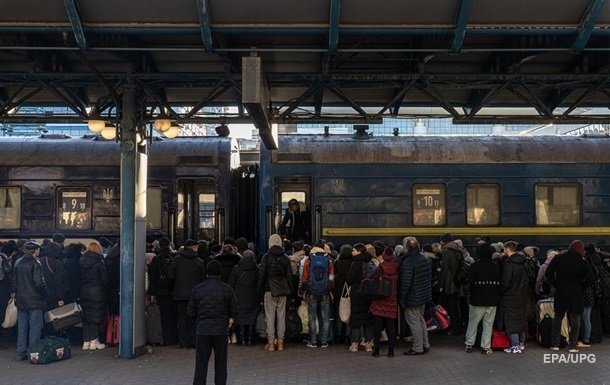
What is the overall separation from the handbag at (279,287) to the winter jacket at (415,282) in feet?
5.97

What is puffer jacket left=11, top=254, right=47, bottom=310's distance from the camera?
1041 cm

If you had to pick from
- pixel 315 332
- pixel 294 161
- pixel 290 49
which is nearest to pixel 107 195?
pixel 294 161

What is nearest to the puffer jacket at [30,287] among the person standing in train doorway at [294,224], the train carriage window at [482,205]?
the person standing in train doorway at [294,224]

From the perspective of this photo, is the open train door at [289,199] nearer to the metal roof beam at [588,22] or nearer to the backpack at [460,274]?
the backpack at [460,274]

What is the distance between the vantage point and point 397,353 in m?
10.8

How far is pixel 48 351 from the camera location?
10109 mm

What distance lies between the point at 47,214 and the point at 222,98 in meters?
5.44

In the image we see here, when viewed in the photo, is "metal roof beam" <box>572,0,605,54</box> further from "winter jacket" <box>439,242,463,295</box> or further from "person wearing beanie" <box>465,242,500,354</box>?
"winter jacket" <box>439,242,463,295</box>

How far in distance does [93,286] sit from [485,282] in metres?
6.35

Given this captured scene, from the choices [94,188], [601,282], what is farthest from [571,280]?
[94,188]

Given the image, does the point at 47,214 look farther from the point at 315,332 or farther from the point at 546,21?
the point at 546,21

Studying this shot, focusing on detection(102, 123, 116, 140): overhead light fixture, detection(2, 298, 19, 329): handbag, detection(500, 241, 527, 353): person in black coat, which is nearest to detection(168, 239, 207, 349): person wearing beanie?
detection(102, 123, 116, 140): overhead light fixture

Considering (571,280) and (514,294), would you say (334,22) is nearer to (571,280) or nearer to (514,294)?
(514,294)

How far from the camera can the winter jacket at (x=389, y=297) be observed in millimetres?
10422
